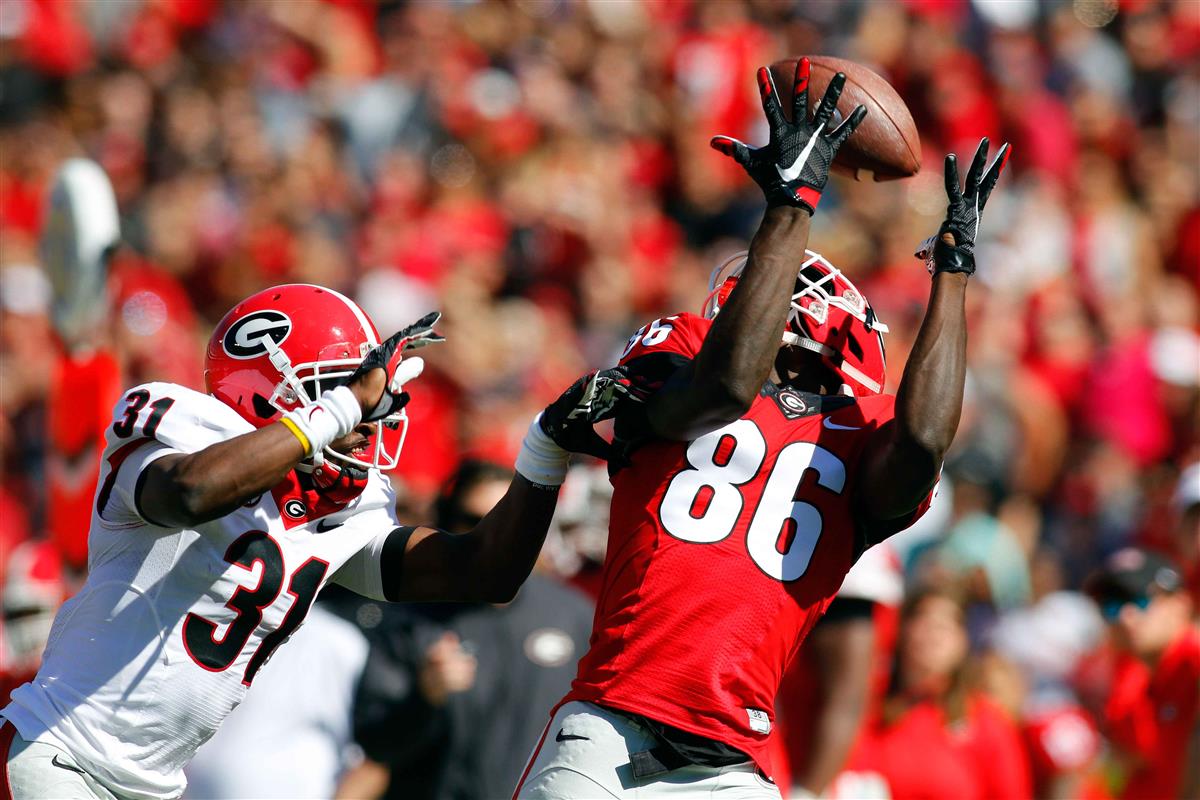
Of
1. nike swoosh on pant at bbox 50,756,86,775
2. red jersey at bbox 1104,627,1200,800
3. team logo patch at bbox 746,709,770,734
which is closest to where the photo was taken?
team logo patch at bbox 746,709,770,734

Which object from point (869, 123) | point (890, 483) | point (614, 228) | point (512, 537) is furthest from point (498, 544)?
point (614, 228)

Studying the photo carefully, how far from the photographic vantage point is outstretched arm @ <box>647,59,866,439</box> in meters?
3.15

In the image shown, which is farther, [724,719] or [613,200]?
[613,200]

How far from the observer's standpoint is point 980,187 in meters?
3.44

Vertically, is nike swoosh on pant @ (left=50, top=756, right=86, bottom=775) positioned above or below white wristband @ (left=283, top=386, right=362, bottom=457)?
below

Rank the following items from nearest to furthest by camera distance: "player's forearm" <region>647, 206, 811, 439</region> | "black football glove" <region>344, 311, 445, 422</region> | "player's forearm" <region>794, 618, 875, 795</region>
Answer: "player's forearm" <region>647, 206, 811, 439</region> → "black football glove" <region>344, 311, 445, 422</region> → "player's forearm" <region>794, 618, 875, 795</region>

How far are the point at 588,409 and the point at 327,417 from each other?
1.75ft

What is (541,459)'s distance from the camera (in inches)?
144

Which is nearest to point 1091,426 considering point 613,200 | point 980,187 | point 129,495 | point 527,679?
point 613,200

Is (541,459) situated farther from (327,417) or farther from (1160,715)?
(1160,715)

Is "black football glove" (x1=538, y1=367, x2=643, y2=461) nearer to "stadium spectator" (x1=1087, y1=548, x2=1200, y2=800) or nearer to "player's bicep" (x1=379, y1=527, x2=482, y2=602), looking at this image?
"player's bicep" (x1=379, y1=527, x2=482, y2=602)

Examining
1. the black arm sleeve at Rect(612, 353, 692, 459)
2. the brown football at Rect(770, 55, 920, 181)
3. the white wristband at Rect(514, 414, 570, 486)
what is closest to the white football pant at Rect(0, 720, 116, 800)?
the white wristband at Rect(514, 414, 570, 486)

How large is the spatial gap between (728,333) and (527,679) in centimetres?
243

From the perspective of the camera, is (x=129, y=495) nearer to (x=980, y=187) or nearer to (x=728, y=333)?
(x=728, y=333)
